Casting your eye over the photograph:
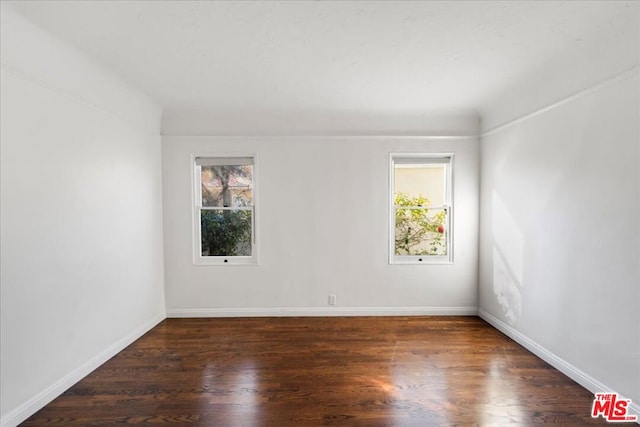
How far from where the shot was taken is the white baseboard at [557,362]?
2.21 m

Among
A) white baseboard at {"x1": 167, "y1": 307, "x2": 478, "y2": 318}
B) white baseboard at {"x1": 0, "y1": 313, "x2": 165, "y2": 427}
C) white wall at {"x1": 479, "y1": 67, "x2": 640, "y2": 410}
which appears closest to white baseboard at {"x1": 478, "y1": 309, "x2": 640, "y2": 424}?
white wall at {"x1": 479, "y1": 67, "x2": 640, "y2": 410}

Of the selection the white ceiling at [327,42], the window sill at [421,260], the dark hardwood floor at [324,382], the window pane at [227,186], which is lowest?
the dark hardwood floor at [324,382]

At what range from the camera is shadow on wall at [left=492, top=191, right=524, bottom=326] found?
123 inches

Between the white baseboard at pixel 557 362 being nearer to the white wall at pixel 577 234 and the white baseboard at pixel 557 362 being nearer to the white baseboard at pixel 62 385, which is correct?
the white wall at pixel 577 234

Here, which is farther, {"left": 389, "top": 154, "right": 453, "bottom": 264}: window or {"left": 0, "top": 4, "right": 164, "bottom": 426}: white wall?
{"left": 389, "top": 154, "right": 453, "bottom": 264}: window

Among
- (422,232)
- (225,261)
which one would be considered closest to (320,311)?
(225,261)

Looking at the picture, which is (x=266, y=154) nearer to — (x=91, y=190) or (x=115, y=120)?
(x=115, y=120)

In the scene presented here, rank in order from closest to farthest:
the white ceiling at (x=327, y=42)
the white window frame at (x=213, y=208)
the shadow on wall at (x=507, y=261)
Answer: the white ceiling at (x=327, y=42) < the shadow on wall at (x=507, y=261) < the white window frame at (x=213, y=208)

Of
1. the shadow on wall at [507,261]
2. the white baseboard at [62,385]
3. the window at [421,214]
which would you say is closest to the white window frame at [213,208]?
the white baseboard at [62,385]

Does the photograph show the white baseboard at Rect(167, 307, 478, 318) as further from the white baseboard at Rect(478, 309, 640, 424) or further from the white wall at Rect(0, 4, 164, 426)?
the white wall at Rect(0, 4, 164, 426)

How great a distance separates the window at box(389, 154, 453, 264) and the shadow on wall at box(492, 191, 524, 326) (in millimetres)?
616

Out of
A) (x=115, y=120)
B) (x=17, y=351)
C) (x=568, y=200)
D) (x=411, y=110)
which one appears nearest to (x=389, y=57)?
(x=411, y=110)

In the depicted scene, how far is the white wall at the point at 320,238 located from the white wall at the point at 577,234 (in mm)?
544

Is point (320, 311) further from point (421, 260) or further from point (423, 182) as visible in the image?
point (423, 182)
